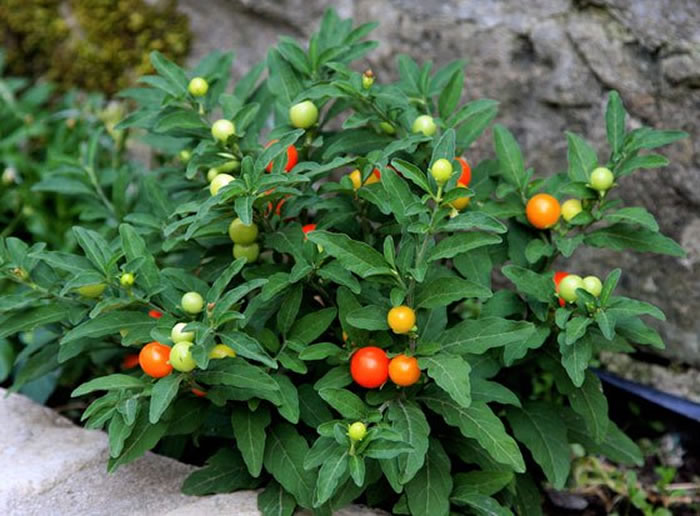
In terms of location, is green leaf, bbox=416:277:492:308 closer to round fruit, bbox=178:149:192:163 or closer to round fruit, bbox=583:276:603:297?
round fruit, bbox=583:276:603:297

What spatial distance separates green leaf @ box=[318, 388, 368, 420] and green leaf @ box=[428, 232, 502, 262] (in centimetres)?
33

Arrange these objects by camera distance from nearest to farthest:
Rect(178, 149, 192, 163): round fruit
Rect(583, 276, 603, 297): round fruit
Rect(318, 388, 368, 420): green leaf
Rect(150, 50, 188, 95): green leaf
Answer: Rect(318, 388, 368, 420): green leaf → Rect(583, 276, 603, 297): round fruit → Rect(150, 50, 188, 95): green leaf → Rect(178, 149, 192, 163): round fruit

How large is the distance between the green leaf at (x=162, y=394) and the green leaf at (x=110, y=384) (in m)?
0.09

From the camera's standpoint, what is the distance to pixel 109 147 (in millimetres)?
3553

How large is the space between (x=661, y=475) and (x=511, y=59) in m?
1.37

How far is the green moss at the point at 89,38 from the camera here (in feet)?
12.0

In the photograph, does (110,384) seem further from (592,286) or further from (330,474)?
(592,286)

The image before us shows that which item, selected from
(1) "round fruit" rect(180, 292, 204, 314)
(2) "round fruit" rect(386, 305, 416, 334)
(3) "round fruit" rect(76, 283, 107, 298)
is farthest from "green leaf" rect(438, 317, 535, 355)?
(3) "round fruit" rect(76, 283, 107, 298)

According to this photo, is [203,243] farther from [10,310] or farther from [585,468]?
[585,468]

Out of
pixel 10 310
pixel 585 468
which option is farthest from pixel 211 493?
pixel 585 468

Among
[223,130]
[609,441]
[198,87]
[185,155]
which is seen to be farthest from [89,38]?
[609,441]

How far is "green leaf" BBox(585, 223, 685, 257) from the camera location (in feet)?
7.18

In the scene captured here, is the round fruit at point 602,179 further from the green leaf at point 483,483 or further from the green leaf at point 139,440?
the green leaf at point 139,440

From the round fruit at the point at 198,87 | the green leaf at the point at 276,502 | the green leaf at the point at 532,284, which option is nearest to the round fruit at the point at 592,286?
the green leaf at the point at 532,284
